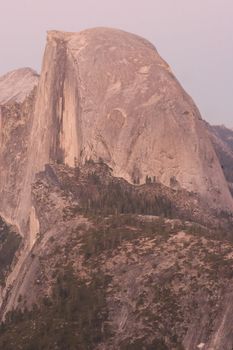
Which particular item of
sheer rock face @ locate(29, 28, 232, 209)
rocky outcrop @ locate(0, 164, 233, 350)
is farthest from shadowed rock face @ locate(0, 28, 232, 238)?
rocky outcrop @ locate(0, 164, 233, 350)

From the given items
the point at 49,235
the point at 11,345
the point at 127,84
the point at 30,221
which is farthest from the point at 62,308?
the point at 127,84

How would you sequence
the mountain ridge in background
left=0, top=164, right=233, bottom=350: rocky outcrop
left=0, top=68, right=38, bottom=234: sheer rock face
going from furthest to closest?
left=0, top=68, right=38, bottom=234: sheer rock face < the mountain ridge in background < left=0, top=164, right=233, bottom=350: rocky outcrop

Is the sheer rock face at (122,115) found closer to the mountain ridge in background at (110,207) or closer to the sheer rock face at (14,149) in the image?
the mountain ridge in background at (110,207)

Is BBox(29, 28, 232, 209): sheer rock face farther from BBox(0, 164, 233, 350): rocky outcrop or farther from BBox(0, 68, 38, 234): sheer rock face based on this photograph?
BBox(0, 164, 233, 350): rocky outcrop

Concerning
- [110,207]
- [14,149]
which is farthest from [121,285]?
[14,149]

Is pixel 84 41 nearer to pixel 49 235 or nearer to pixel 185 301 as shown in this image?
pixel 49 235

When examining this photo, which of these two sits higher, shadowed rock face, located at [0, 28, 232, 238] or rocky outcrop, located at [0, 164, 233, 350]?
shadowed rock face, located at [0, 28, 232, 238]
